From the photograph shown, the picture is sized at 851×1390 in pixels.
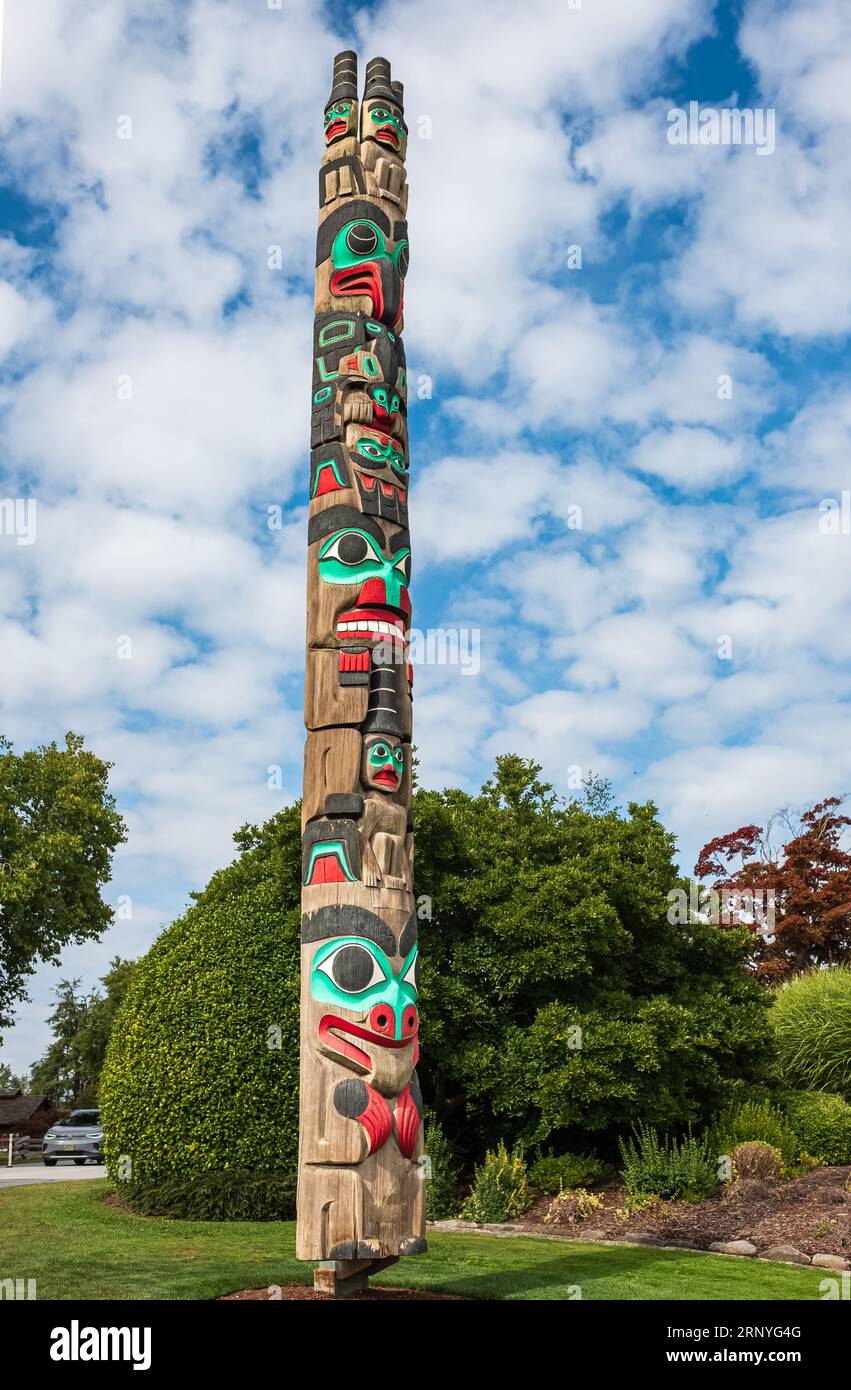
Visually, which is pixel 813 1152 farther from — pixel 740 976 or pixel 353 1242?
pixel 353 1242

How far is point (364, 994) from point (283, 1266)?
3521 millimetres

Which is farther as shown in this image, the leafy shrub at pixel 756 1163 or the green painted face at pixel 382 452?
the leafy shrub at pixel 756 1163

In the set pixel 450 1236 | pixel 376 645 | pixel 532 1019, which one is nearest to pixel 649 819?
pixel 532 1019

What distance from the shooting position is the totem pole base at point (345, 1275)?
26.3 feet

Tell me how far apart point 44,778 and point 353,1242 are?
2336 cm

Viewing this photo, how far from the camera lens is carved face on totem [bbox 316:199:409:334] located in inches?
416

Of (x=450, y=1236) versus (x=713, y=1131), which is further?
(x=713, y=1131)

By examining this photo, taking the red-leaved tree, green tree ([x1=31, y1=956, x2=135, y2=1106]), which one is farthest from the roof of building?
the red-leaved tree

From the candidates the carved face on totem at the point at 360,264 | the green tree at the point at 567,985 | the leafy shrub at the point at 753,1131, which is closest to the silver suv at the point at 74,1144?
the green tree at the point at 567,985

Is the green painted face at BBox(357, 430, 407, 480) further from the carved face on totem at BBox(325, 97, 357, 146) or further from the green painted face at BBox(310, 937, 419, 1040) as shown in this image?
the green painted face at BBox(310, 937, 419, 1040)

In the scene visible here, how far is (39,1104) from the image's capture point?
38.3 meters

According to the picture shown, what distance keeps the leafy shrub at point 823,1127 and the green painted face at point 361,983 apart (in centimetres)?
1017

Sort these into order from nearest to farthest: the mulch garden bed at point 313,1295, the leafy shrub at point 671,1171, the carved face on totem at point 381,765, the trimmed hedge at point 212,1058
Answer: the mulch garden bed at point 313,1295 < the carved face on totem at point 381,765 < the trimmed hedge at point 212,1058 < the leafy shrub at point 671,1171

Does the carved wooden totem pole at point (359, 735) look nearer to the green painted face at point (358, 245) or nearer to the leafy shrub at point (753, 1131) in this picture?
the green painted face at point (358, 245)
